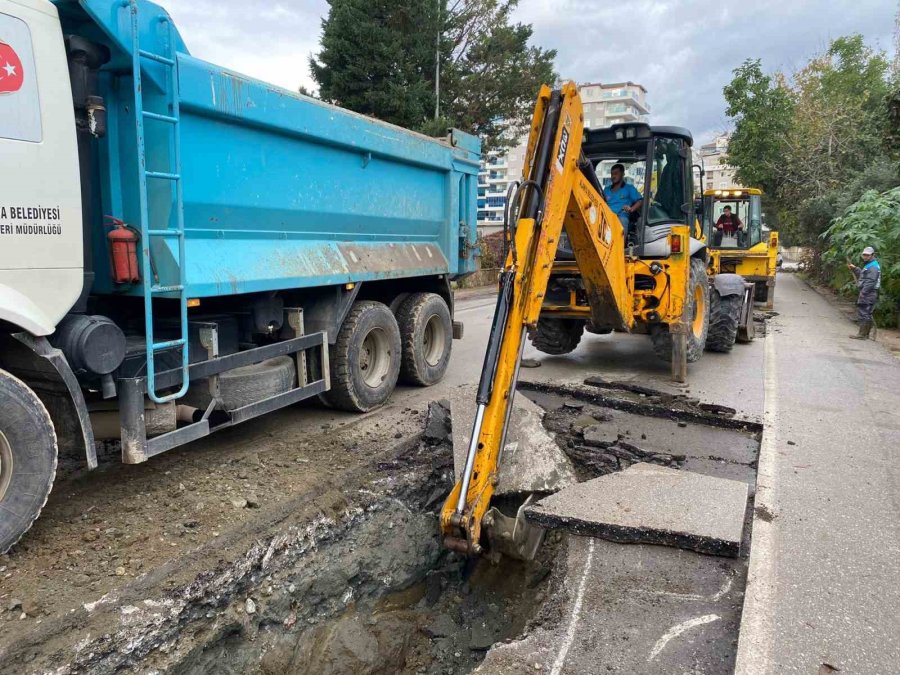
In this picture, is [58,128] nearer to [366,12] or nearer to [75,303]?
[75,303]

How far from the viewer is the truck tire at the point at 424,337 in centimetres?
648

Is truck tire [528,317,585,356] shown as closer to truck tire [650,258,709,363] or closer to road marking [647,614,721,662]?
truck tire [650,258,709,363]

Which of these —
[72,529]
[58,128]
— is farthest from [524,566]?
[58,128]

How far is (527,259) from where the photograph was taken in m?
3.91

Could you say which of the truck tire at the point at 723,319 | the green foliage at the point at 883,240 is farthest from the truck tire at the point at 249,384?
the green foliage at the point at 883,240

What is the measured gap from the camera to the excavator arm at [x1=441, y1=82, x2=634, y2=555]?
3305 millimetres

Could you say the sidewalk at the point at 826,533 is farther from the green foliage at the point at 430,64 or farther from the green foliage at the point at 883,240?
the green foliage at the point at 430,64

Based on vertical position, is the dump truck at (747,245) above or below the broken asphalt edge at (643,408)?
above

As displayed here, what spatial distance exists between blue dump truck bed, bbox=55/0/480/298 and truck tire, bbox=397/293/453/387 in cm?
39

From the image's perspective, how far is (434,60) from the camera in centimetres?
1923

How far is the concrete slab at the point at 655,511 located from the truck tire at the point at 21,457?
2.55 meters

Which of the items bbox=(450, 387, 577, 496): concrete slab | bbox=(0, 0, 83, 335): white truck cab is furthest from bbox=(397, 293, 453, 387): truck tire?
bbox=(0, 0, 83, 335): white truck cab

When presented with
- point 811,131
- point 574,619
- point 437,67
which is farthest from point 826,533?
point 811,131

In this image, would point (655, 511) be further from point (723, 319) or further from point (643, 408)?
point (723, 319)
